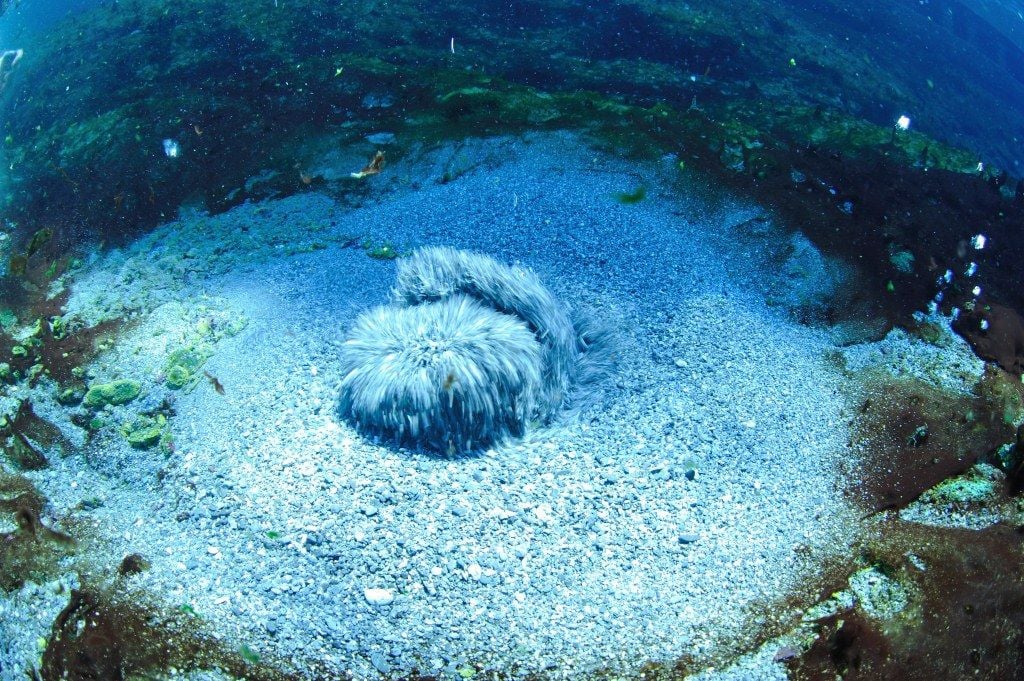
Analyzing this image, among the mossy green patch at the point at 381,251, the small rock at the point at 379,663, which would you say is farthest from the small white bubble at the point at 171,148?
the small rock at the point at 379,663

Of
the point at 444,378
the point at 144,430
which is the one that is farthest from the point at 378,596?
the point at 144,430

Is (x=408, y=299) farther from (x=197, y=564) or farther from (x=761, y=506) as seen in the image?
(x=761, y=506)

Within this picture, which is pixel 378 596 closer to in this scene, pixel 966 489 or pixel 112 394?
pixel 112 394

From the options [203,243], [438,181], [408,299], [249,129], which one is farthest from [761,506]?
[249,129]

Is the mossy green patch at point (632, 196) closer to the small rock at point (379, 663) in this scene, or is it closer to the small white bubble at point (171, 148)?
the small rock at point (379, 663)

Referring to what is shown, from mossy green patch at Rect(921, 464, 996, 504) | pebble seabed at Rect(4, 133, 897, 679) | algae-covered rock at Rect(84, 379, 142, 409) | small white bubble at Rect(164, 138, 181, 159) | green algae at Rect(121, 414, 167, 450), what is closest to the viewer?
pebble seabed at Rect(4, 133, 897, 679)

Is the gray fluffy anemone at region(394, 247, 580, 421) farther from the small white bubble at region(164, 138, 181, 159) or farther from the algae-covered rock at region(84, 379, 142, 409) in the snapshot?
the small white bubble at region(164, 138, 181, 159)

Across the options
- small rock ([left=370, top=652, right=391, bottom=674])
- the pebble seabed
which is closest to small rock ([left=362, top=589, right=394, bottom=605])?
the pebble seabed

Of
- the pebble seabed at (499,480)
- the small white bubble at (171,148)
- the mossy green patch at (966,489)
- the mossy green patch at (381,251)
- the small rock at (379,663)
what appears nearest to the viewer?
the small rock at (379,663)
